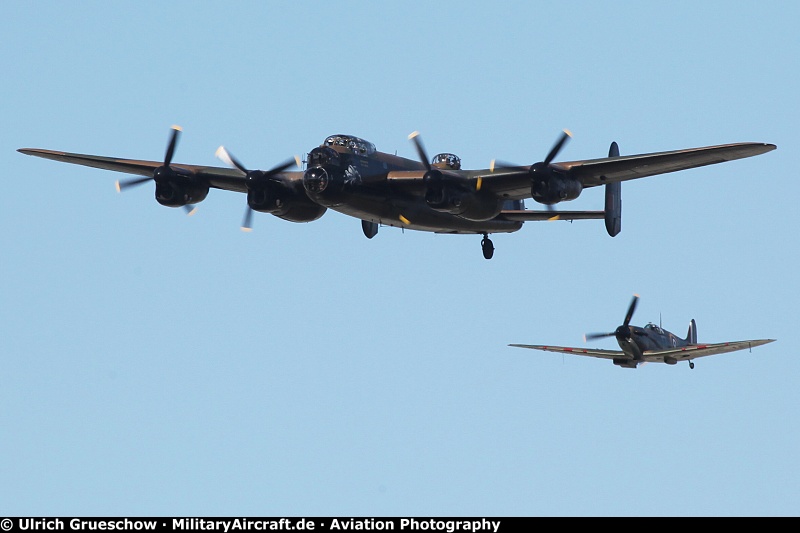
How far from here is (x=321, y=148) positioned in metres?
42.9

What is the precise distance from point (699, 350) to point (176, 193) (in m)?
28.5

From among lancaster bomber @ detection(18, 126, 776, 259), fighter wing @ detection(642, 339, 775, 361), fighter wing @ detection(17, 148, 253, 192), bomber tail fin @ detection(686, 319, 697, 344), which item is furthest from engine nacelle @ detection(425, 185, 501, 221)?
bomber tail fin @ detection(686, 319, 697, 344)

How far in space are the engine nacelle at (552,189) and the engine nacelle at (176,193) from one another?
47.1 feet

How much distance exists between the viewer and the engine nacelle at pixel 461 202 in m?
42.7

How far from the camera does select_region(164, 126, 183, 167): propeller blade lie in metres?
46.1

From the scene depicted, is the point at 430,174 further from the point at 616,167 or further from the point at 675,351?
the point at 675,351

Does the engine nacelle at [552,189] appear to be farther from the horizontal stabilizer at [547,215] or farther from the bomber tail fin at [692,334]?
the bomber tail fin at [692,334]

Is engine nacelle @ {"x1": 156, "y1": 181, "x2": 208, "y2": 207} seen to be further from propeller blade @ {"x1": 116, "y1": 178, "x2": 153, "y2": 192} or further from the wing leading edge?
the wing leading edge

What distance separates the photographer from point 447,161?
48.0 metres

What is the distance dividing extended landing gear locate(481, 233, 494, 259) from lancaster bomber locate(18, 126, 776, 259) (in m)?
0.91
